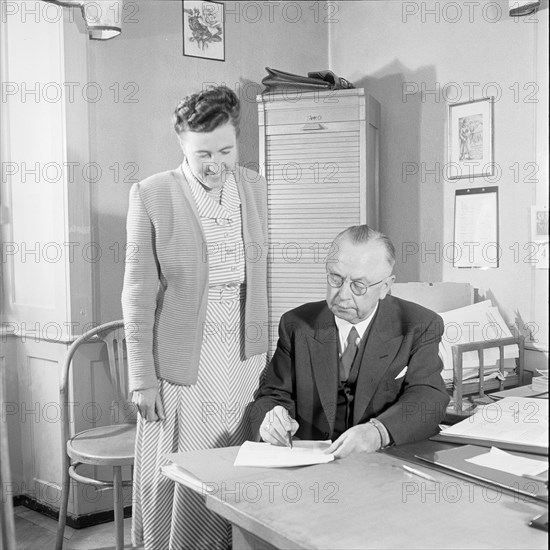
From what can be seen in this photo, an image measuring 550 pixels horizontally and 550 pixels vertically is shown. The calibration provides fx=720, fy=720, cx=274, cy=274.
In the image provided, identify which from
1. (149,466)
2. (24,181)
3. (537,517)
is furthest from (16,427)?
(537,517)

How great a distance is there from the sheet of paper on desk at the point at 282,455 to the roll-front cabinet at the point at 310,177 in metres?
2.00

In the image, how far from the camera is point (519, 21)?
3.17 metres

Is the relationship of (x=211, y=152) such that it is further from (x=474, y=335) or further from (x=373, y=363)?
(x=474, y=335)

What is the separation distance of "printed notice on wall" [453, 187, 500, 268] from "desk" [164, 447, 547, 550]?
2.04m

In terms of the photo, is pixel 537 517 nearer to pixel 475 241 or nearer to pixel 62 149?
pixel 475 241

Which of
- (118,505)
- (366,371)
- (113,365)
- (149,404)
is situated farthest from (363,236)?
(113,365)

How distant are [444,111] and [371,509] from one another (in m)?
2.69

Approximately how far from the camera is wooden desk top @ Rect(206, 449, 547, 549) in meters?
1.13

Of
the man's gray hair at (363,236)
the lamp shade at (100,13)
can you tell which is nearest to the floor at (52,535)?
the man's gray hair at (363,236)

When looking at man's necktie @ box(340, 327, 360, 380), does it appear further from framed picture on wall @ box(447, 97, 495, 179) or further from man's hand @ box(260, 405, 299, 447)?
framed picture on wall @ box(447, 97, 495, 179)

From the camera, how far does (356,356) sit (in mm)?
1918

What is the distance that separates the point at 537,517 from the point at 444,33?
9.35ft

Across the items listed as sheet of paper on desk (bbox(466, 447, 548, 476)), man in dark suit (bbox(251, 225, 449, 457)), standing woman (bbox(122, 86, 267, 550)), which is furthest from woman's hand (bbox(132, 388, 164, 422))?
sheet of paper on desk (bbox(466, 447, 548, 476))

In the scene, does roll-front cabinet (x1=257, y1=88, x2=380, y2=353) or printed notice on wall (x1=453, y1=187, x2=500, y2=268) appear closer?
printed notice on wall (x1=453, y1=187, x2=500, y2=268)
